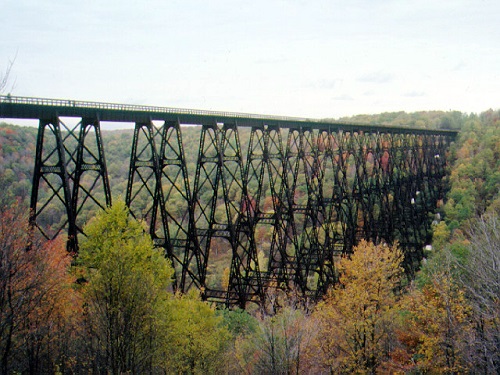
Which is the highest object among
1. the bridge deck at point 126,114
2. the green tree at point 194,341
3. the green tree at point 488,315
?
the bridge deck at point 126,114

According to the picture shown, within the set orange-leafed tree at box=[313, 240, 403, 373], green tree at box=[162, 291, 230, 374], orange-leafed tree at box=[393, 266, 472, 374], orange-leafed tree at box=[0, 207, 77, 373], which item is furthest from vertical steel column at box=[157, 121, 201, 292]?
orange-leafed tree at box=[393, 266, 472, 374]

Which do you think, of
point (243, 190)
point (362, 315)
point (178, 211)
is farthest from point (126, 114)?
point (178, 211)

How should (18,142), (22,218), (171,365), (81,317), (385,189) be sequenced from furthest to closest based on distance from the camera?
(18,142)
(385,189)
(171,365)
(81,317)
(22,218)

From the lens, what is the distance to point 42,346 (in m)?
11.7

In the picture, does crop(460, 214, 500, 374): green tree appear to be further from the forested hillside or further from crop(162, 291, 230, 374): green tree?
crop(162, 291, 230, 374): green tree

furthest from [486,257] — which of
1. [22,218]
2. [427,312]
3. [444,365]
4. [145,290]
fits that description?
[22,218]

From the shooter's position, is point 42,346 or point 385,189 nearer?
point 42,346

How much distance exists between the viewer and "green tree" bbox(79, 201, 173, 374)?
10.3 metres

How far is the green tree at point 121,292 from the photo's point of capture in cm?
1034

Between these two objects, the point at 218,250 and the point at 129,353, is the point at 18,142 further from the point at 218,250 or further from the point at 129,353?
the point at 129,353

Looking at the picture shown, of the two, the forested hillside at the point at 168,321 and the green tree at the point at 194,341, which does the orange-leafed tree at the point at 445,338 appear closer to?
the forested hillside at the point at 168,321

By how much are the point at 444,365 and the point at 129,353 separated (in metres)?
7.78

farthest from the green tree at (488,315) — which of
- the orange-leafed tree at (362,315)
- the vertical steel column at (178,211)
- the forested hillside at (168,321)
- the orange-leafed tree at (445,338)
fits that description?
the vertical steel column at (178,211)

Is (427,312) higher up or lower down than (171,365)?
higher up
